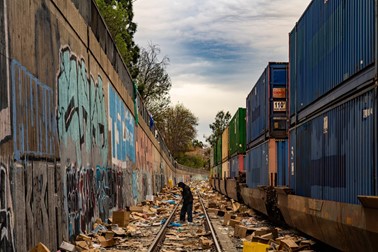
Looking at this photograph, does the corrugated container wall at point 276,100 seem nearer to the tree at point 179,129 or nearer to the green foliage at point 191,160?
the tree at point 179,129

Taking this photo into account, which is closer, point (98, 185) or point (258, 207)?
point (98, 185)

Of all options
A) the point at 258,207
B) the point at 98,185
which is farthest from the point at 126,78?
the point at 98,185

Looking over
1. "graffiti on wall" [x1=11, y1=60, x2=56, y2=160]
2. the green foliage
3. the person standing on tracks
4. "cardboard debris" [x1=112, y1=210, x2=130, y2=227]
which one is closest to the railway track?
the person standing on tracks

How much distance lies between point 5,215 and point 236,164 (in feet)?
83.0

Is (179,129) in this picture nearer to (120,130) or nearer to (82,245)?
(120,130)

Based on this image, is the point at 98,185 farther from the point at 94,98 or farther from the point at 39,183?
the point at 39,183

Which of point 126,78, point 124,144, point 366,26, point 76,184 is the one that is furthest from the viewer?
point 126,78

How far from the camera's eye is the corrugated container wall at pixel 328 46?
8.70 meters

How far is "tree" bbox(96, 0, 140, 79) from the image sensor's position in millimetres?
47656

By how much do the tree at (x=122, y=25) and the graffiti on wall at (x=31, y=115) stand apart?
33.3m

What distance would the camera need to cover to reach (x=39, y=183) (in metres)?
9.17

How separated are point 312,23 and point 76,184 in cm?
633

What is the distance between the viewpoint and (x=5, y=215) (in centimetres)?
732

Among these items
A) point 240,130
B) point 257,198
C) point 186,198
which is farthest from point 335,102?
point 240,130
